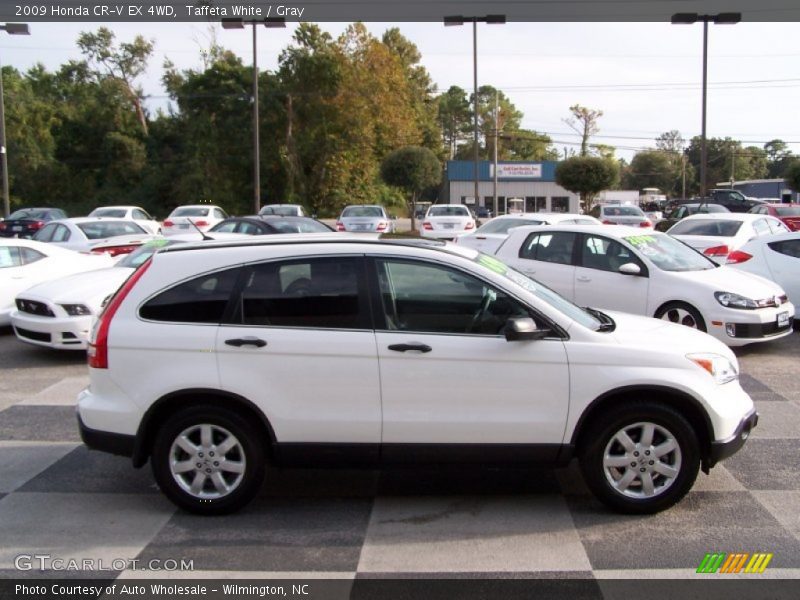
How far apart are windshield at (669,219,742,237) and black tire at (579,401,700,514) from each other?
11.1m

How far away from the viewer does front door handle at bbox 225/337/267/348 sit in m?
4.73

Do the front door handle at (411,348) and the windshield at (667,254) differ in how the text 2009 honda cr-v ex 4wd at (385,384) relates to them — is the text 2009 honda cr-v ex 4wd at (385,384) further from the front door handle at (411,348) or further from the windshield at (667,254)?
the windshield at (667,254)

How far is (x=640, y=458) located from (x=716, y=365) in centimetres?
78

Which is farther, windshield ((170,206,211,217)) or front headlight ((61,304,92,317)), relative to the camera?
windshield ((170,206,211,217))

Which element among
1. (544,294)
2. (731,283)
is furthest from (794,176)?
(544,294)

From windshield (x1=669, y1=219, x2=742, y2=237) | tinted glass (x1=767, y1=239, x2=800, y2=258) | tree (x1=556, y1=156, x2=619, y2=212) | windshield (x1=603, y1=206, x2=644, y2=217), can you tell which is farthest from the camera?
tree (x1=556, y1=156, x2=619, y2=212)

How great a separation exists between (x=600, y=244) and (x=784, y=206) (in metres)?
22.7

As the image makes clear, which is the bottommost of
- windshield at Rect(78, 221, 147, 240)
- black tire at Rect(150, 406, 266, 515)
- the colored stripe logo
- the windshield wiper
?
the colored stripe logo

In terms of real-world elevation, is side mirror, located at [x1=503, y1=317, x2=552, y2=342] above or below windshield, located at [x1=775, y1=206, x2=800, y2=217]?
below

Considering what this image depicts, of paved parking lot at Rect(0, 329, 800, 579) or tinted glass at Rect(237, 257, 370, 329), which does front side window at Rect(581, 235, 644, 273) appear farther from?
tinted glass at Rect(237, 257, 370, 329)

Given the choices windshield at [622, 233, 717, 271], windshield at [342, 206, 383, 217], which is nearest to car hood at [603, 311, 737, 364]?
windshield at [622, 233, 717, 271]

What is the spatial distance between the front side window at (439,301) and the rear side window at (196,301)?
99 centimetres

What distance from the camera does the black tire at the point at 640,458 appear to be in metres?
4.73

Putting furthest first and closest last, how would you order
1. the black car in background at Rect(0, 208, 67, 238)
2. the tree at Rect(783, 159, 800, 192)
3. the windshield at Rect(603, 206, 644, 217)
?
the tree at Rect(783, 159, 800, 192)
the windshield at Rect(603, 206, 644, 217)
the black car in background at Rect(0, 208, 67, 238)
